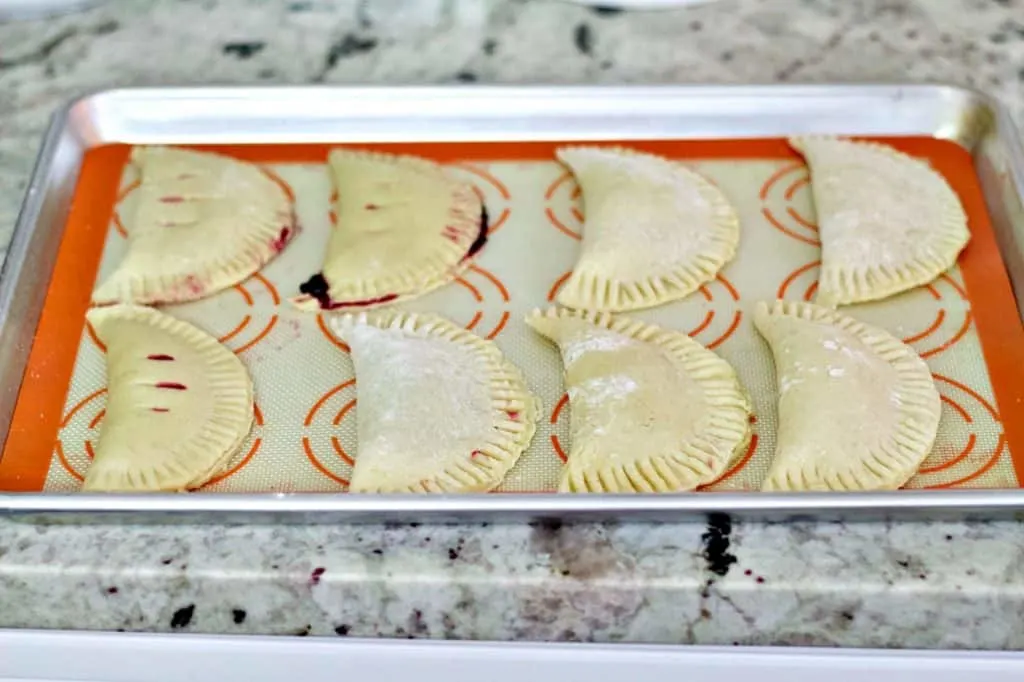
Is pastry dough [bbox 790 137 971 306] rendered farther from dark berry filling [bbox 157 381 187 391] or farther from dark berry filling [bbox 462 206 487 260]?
dark berry filling [bbox 157 381 187 391]

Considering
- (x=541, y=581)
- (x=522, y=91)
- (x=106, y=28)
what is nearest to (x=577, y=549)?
(x=541, y=581)

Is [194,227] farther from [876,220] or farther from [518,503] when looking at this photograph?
[876,220]

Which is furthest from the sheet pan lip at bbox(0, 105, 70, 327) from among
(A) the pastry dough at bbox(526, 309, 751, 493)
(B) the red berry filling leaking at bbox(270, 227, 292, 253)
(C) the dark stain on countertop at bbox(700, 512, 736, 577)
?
(C) the dark stain on countertop at bbox(700, 512, 736, 577)

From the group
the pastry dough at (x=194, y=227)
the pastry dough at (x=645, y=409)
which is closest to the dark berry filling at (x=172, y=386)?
the pastry dough at (x=194, y=227)

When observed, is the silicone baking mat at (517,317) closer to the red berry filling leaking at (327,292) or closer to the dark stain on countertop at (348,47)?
the red berry filling leaking at (327,292)

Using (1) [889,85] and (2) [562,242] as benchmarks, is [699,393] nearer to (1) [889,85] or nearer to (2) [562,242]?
(2) [562,242]

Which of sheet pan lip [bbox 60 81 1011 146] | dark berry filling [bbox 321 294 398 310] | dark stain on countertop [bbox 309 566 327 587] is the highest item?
sheet pan lip [bbox 60 81 1011 146]
